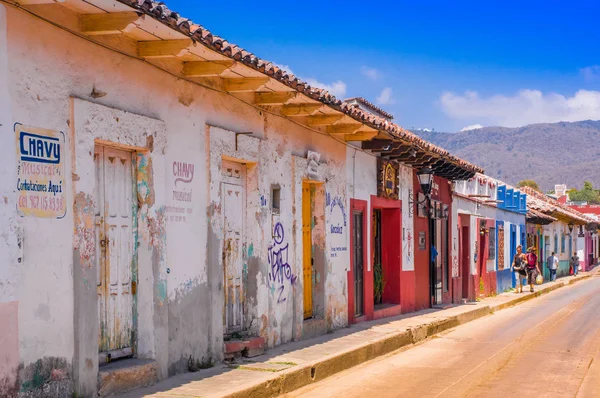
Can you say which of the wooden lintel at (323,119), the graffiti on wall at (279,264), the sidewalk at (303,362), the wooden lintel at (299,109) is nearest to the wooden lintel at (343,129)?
the wooden lintel at (323,119)

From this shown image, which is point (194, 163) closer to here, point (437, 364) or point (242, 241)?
point (242, 241)

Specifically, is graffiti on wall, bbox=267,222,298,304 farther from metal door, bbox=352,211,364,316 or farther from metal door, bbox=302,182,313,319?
metal door, bbox=352,211,364,316

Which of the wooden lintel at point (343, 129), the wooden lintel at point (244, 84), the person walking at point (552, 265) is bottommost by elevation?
the person walking at point (552, 265)

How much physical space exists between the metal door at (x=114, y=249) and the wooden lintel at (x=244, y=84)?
6.84 feet

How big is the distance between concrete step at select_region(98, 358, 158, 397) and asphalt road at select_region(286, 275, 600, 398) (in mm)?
1668

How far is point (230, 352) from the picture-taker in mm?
10094

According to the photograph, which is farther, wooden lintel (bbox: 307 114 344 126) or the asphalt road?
wooden lintel (bbox: 307 114 344 126)

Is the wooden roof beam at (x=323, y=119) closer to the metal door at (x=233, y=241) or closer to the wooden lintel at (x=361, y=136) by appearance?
the wooden lintel at (x=361, y=136)

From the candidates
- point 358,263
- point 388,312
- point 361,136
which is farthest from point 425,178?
point 361,136

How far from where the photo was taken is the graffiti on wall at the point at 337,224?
45.1 feet

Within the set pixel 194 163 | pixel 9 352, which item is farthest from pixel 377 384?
pixel 9 352

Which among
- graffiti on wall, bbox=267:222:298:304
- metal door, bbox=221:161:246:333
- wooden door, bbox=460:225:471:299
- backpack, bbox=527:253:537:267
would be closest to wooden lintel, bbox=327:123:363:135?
graffiti on wall, bbox=267:222:298:304

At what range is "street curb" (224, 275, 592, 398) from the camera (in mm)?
8633

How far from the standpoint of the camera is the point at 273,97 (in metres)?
10.8
